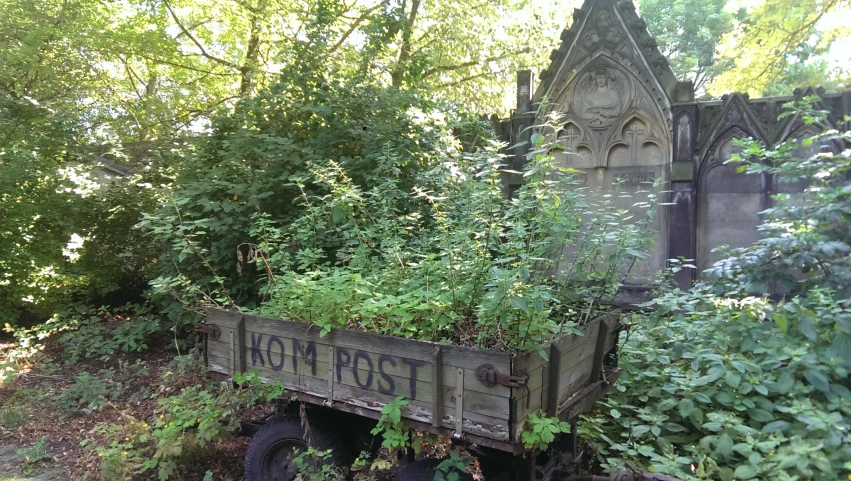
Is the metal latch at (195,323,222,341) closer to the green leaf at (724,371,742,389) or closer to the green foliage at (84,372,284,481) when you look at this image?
the green foliage at (84,372,284,481)

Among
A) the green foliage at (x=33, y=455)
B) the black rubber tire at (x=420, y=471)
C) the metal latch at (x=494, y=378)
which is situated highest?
the metal latch at (x=494, y=378)

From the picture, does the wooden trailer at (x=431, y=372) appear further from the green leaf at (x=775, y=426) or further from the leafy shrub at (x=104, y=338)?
the leafy shrub at (x=104, y=338)

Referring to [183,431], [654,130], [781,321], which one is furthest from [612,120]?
[183,431]

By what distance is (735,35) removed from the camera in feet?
48.4

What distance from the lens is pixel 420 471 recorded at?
9.80 ft

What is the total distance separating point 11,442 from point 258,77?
24.2 ft

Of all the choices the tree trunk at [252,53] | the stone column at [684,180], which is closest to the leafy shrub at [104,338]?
the tree trunk at [252,53]

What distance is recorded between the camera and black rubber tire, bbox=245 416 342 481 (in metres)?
3.58

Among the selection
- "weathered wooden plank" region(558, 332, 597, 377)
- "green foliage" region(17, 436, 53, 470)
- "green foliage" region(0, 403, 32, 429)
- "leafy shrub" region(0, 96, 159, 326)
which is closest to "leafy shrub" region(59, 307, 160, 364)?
"leafy shrub" region(0, 96, 159, 326)

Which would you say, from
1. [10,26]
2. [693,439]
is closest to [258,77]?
[10,26]

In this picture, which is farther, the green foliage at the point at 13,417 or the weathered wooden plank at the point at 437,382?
the green foliage at the point at 13,417

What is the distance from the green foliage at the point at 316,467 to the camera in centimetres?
320

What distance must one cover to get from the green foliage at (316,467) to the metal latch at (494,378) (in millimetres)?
1255

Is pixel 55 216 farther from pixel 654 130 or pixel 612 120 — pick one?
pixel 654 130
